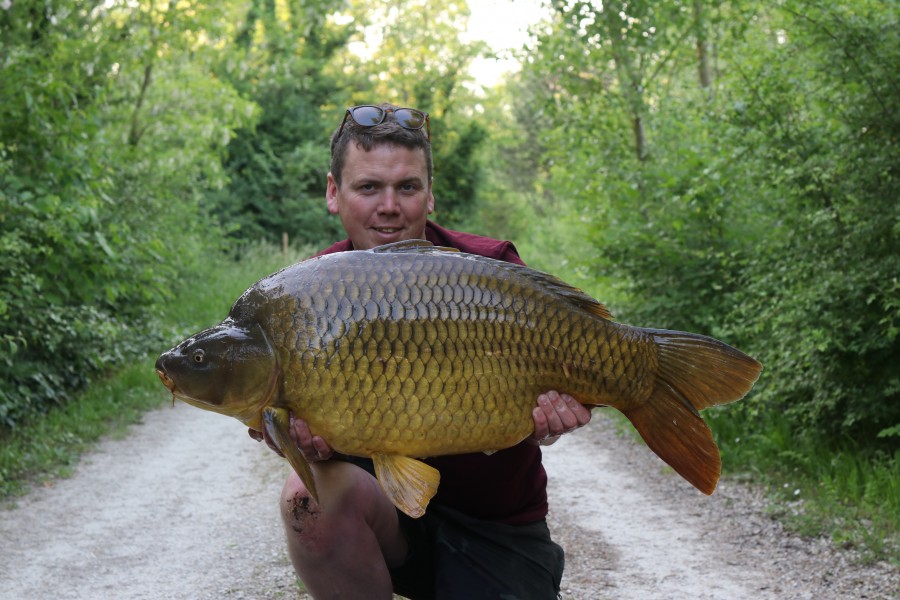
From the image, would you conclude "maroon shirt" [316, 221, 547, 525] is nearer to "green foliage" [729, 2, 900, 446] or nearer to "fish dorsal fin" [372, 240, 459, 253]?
"fish dorsal fin" [372, 240, 459, 253]

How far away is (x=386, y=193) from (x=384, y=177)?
0.05 meters

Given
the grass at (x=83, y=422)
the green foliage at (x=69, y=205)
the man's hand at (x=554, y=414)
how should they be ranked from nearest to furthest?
the man's hand at (x=554, y=414), the grass at (x=83, y=422), the green foliage at (x=69, y=205)

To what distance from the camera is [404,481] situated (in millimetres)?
2148

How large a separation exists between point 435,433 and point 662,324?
5.36m

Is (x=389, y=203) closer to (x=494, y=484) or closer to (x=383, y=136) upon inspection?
(x=383, y=136)

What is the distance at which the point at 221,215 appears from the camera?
22172mm

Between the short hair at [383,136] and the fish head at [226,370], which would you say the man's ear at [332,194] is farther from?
the fish head at [226,370]

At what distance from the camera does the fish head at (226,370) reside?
6.93ft

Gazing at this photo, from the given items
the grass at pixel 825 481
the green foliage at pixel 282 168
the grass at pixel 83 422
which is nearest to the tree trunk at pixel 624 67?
the grass at pixel 825 481

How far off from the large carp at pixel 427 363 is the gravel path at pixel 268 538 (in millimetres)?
1742

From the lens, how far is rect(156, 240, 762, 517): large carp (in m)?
2.11

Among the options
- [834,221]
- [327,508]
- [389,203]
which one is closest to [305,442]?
[327,508]

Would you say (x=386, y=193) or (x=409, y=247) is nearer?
(x=409, y=247)

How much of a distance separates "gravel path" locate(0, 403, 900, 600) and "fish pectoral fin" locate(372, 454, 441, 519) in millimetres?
1803
